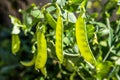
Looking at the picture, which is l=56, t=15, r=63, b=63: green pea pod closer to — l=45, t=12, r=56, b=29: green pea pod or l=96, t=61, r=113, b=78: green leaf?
l=45, t=12, r=56, b=29: green pea pod

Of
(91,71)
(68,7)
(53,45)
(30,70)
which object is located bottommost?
(30,70)

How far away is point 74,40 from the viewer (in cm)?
113

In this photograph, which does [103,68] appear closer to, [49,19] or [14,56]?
[49,19]

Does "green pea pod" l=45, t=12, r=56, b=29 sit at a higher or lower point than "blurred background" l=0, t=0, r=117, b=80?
higher

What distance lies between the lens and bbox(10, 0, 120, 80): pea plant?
101 centimetres

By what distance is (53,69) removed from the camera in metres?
1.53

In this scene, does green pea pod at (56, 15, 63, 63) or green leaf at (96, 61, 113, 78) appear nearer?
green pea pod at (56, 15, 63, 63)

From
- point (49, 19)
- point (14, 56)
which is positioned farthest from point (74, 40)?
point (14, 56)

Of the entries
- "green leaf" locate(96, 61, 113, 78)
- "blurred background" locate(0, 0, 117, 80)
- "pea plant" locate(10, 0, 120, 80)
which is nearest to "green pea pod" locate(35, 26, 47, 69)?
"pea plant" locate(10, 0, 120, 80)

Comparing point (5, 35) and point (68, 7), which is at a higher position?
point (68, 7)

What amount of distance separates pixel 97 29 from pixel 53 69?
0.39 m

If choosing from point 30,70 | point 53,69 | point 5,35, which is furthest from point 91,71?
point 5,35

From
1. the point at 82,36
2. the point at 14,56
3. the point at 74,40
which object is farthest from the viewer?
the point at 14,56

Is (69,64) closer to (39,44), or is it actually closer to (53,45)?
(53,45)
